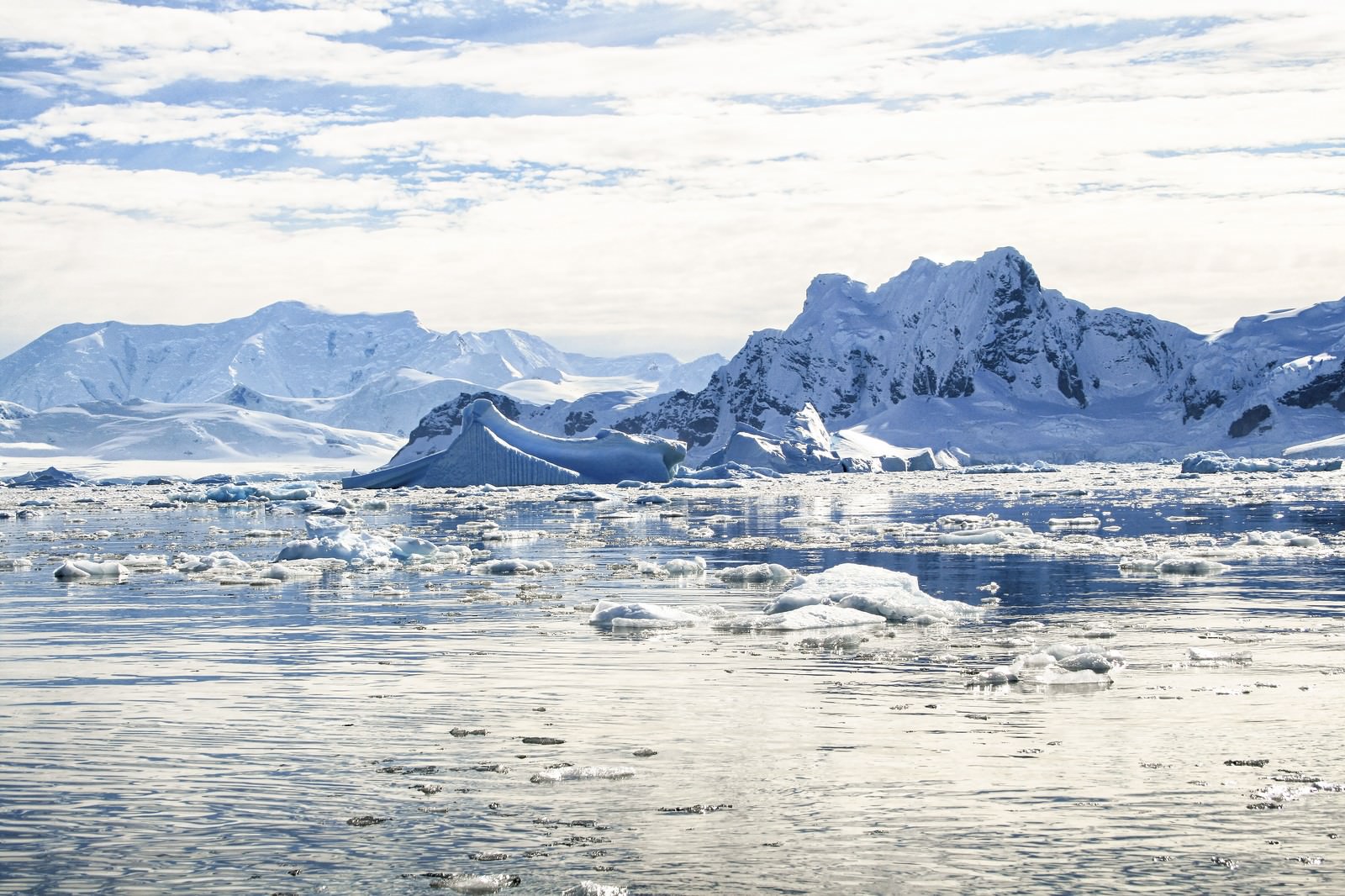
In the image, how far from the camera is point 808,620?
14.4m

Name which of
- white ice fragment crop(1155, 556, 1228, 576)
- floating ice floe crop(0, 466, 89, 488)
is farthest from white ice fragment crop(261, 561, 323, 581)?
floating ice floe crop(0, 466, 89, 488)

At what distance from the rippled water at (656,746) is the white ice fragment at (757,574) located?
854 mm

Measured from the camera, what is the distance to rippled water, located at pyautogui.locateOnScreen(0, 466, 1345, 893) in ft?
21.6

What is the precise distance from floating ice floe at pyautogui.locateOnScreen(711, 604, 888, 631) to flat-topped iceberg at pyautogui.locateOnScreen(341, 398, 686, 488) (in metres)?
48.9

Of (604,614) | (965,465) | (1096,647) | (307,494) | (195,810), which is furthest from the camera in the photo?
(965,465)

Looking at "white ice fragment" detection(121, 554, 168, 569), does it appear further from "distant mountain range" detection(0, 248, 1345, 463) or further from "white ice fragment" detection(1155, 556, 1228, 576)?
"distant mountain range" detection(0, 248, 1345, 463)

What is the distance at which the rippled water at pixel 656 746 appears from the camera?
6.59m

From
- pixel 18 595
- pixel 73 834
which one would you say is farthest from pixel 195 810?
pixel 18 595

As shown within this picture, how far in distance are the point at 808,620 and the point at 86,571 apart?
1216 centimetres

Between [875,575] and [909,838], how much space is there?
360 inches

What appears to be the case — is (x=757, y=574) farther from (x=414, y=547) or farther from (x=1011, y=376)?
(x=1011, y=376)

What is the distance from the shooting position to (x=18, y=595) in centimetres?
1845

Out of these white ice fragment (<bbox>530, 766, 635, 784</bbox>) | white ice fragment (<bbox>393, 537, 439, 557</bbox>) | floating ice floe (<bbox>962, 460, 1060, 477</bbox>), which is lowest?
floating ice floe (<bbox>962, 460, 1060, 477</bbox>)

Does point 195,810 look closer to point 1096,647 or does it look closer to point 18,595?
point 1096,647
